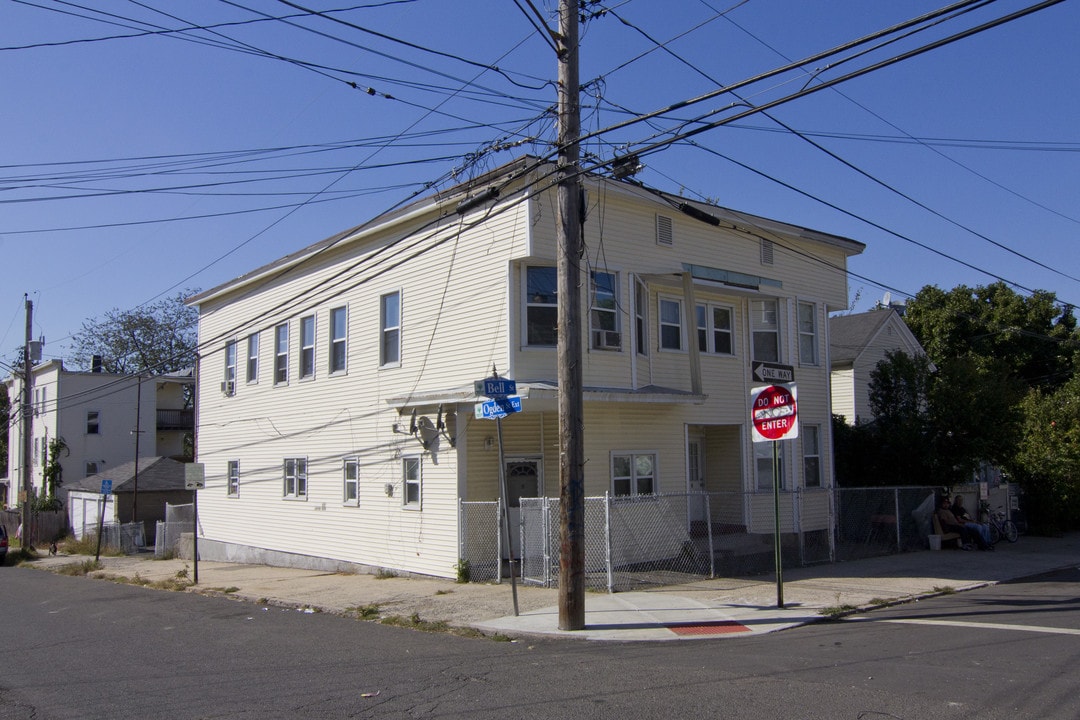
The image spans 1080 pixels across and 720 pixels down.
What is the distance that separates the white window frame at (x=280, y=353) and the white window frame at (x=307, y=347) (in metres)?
0.94

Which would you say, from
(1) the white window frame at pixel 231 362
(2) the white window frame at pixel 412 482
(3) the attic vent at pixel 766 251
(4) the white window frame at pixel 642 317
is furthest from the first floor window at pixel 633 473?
(1) the white window frame at pixel 231 362

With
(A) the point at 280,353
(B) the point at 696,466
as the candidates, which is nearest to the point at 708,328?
(B) the point at 696,466

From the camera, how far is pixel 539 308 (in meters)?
16.3

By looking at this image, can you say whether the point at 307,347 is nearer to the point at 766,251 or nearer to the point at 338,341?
the point at 338,341

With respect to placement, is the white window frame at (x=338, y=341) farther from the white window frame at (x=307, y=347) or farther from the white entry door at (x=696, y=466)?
the white entry door at (x=696, y=466)

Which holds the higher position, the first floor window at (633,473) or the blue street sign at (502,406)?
the blue street sign at (502,406)

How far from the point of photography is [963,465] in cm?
2120

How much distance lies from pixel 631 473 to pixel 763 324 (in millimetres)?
5635

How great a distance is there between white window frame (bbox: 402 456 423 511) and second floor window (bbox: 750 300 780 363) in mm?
8261

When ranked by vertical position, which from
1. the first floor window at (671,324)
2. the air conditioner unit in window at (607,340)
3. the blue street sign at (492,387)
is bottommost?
the blue street sign at (492,387)

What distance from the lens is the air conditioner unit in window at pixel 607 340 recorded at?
16688 millimetres

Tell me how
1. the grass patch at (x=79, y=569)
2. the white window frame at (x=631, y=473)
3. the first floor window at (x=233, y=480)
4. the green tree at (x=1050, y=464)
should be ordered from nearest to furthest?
the white window frame at (x=631, y=473)
the green tree at (x=1050, y=464)
the first floor window at (x=233, y=480)
the grass patch at (x=79, y=569)

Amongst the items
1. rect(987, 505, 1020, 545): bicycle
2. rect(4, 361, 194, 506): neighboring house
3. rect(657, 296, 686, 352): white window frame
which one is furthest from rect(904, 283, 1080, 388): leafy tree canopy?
rect(4, 361, 194, 506): neighboring house

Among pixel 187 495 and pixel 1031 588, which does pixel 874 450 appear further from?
pixel 187 495
